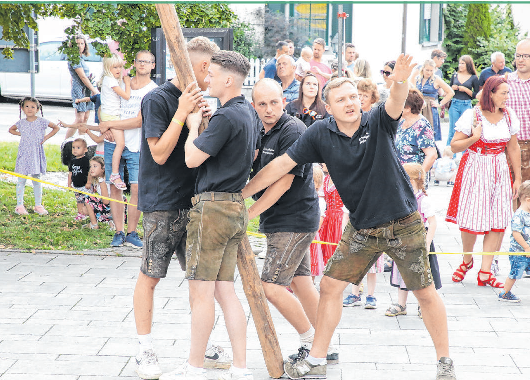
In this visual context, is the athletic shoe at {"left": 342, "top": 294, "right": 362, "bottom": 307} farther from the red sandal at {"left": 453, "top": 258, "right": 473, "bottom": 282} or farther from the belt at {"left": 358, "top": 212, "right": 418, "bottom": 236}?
the belt at {"left": 358, "top": 212, "right": 418, "bottom": 236}

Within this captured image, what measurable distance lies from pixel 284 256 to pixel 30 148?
18.8 ft

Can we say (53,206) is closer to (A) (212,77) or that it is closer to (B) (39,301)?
(B) (39,301)

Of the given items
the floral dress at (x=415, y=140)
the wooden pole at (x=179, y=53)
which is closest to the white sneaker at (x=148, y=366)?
the wooden pole at (x=179, y=53)

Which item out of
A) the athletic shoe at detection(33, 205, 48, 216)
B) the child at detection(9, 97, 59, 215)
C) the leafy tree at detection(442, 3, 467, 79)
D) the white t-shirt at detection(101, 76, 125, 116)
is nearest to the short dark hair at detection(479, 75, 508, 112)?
the white t-shirt at detection(101, 76, 125, 116)

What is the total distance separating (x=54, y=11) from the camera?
8.90 meters

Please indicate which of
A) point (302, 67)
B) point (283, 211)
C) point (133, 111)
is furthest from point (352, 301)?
point (302, 67)

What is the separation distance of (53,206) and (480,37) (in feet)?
68.1

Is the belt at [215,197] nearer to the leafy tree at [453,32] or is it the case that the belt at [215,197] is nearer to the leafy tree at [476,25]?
the leafy tree at [476,25]

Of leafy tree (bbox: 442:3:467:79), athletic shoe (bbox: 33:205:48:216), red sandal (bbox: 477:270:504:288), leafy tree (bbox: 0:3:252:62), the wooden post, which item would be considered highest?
leafy tree (bbox: 442:3:467:79)

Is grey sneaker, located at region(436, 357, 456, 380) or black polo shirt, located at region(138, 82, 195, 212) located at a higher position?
black polo shirt, located at region(138, 82, 195, 212)

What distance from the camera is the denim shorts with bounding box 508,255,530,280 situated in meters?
5.97

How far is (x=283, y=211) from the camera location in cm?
437

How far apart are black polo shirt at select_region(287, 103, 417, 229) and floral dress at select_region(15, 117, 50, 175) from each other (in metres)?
5.80

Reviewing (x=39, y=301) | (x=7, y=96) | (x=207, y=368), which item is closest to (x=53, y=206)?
(x=39, y=301)
